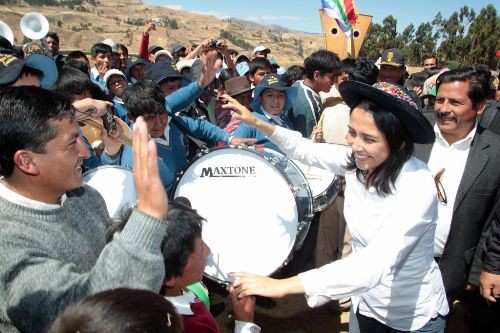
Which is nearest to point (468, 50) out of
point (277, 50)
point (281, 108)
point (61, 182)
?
point (281, 108)

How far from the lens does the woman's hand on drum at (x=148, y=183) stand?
1184mm

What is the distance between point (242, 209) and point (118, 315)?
1.86 m

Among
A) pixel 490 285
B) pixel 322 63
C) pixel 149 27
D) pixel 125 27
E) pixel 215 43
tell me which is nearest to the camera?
pixel 490 285

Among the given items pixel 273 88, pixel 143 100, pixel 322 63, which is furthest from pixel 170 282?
pixel 322 63

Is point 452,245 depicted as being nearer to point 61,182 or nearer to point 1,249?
point 61,182

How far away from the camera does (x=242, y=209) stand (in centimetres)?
277

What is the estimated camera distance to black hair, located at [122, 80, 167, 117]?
3.06 metres

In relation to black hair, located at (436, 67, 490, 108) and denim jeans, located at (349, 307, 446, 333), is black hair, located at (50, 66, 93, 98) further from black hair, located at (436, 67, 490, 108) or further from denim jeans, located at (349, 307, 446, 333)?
black hair, located at (436, 67, 490, 108)

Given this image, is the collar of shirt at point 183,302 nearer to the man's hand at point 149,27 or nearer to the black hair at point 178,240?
the black hair at point 178,240

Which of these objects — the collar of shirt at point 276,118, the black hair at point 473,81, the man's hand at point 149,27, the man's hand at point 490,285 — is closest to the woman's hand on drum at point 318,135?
the collar of shirt at point 276,118

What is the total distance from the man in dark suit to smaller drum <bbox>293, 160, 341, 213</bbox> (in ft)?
2.62

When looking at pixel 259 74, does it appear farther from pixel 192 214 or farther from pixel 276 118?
pixel 192 214

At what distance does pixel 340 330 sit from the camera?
354 cm

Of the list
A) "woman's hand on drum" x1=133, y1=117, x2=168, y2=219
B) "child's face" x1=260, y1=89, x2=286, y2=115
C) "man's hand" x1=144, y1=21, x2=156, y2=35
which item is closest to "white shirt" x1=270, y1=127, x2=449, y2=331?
"woman's hand on drum" x1=133, y1=117, x2=168, y2=219
